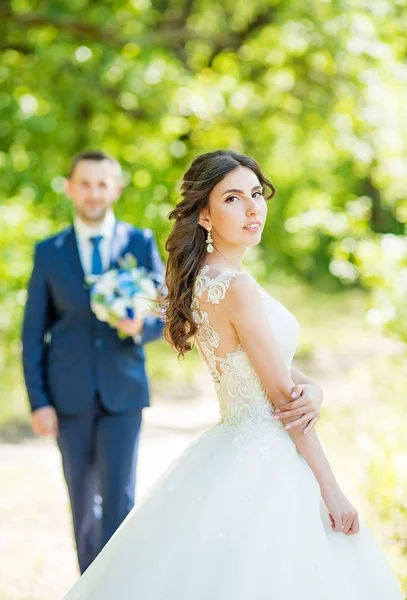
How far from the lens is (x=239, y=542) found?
2691 mm

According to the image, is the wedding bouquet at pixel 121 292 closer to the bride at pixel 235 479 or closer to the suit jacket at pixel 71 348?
the suit jacket at pixel 71 348

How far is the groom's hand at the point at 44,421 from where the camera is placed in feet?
14.0

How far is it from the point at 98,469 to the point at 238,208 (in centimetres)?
185

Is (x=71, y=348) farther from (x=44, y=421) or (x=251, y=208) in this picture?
(x=251, y=208)

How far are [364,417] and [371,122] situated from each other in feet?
8.36

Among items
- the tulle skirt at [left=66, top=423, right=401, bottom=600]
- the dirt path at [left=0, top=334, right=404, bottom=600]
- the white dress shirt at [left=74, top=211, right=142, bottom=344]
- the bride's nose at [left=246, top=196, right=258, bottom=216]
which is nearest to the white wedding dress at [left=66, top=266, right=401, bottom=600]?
the tulle skirt at [left=66, top=423, right=401, bottom=600]

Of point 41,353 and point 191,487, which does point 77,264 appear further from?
point 191,487

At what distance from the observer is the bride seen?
268cm

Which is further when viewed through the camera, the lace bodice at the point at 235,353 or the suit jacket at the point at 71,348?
the suit jacket at the point at 71,348

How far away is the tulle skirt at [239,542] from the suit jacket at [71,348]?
1.40 metres

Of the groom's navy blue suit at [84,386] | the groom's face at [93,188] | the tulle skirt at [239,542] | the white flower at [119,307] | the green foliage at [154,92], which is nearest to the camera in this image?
the tulle skirt at [239,542]

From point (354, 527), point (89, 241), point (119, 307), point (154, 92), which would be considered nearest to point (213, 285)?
point (354, 527)

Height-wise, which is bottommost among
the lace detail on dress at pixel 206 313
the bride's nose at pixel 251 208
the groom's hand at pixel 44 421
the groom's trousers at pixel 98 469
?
the groom's trousers at pixel 98 469

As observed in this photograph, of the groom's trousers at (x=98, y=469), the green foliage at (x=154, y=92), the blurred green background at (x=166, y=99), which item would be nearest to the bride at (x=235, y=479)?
the groom's trousers at (x=98, y=469)
